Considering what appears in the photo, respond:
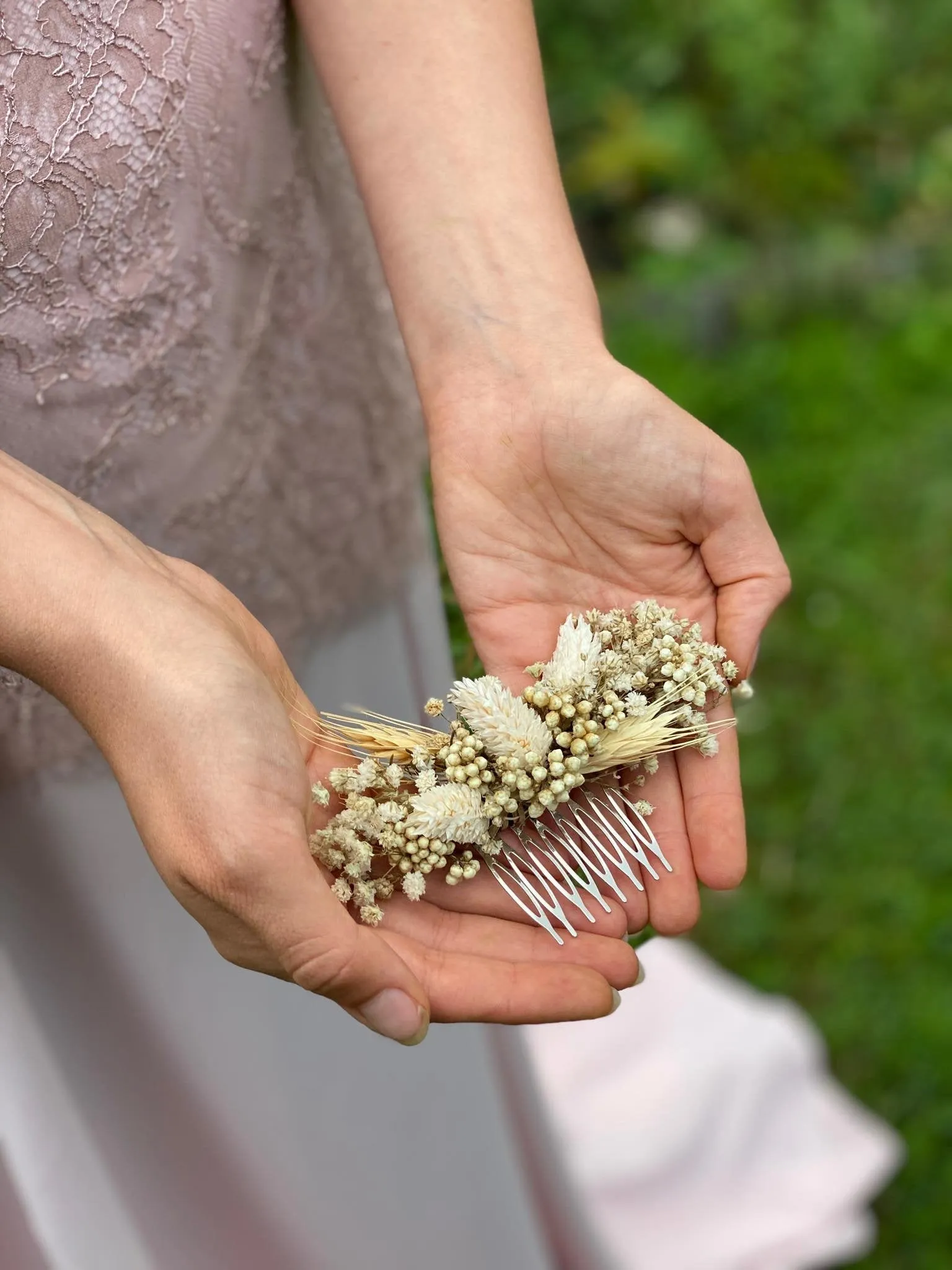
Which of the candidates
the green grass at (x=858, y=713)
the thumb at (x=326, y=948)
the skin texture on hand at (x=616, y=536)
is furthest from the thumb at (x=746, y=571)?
the green grass at (x=858, y=713)

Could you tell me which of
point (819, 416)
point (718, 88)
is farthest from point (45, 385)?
point (718, 88)

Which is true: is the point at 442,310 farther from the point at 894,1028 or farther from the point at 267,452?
the point at 894,1028

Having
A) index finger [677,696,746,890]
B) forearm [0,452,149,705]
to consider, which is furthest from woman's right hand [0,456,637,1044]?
index finger [677,696,746,890]

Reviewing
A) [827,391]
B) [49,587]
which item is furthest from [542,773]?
[827,391]

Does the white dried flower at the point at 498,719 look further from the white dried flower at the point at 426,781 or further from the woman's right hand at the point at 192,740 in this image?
the woman's right hand at the point at 192,740

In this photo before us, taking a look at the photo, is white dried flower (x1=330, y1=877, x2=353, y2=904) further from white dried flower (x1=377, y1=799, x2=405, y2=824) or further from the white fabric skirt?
the white fabric skirt
